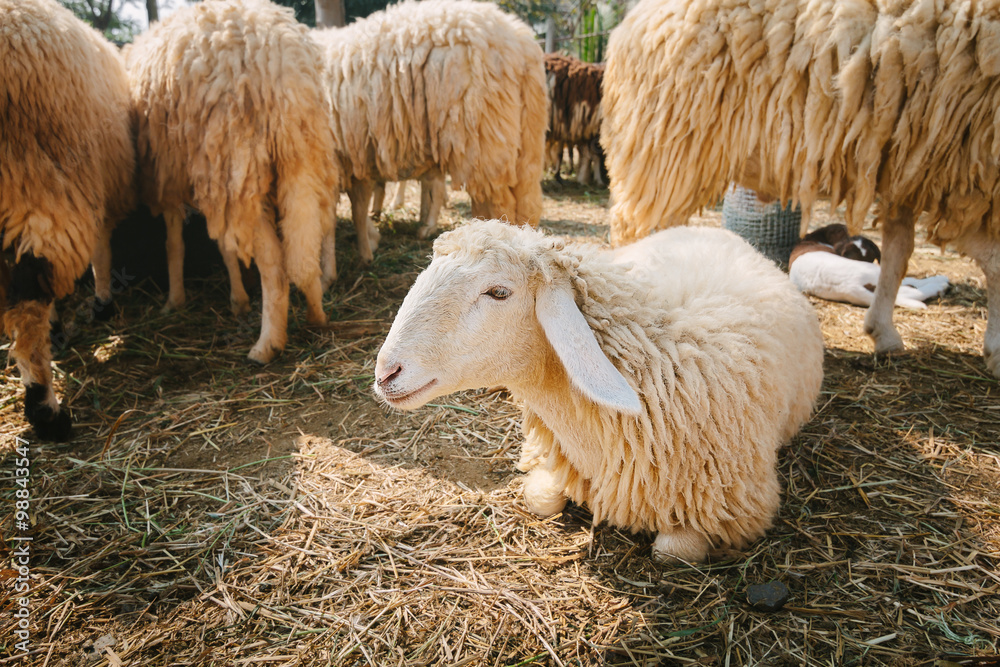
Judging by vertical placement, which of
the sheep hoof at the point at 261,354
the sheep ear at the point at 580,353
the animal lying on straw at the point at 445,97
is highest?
the animal lying on straw at the point at 445,97

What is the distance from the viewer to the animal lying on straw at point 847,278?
4328 millimetres

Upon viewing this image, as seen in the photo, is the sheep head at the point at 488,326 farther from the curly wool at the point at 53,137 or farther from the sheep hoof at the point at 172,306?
the sheep hoof at the point at 172,306

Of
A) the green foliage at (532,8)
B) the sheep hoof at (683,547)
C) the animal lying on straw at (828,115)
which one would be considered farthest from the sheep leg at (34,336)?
the green foliage at (532,8)

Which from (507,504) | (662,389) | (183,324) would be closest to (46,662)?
(507,504)

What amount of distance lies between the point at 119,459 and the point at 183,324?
4.96 feet

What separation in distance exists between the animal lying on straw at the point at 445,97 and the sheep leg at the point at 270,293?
137cm

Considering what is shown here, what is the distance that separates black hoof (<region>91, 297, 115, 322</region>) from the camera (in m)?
4.00

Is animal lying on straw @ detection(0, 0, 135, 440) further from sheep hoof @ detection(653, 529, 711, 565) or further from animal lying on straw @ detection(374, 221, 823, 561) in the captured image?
sheep hoof @ detection(653, 529, 711, 565)

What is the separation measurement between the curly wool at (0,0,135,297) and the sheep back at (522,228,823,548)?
2474 mm

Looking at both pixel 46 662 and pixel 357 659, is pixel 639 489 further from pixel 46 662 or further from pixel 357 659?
pixel 46 662

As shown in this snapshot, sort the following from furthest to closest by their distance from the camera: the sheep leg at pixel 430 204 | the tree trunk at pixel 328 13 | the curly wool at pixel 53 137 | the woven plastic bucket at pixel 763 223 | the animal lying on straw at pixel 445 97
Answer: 1. the tree trunk at pixel 328 13
2. the sheep leg at pixel 430 204
3. the woven plastic bucket at pixel 763 223
4. the animal lying on straw at pixel 445 97
5. the curly wool at pixel 53 137

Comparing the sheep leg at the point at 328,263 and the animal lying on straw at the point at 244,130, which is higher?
the animal lying on straw at the point at 244,130

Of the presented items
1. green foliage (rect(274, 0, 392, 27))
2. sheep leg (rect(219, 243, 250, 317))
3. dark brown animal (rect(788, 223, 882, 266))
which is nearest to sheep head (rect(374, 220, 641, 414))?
sheep leg (rect(219, 243, 250, 317))

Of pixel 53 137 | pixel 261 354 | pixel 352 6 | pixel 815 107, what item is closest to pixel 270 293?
→ pixel 261 354
